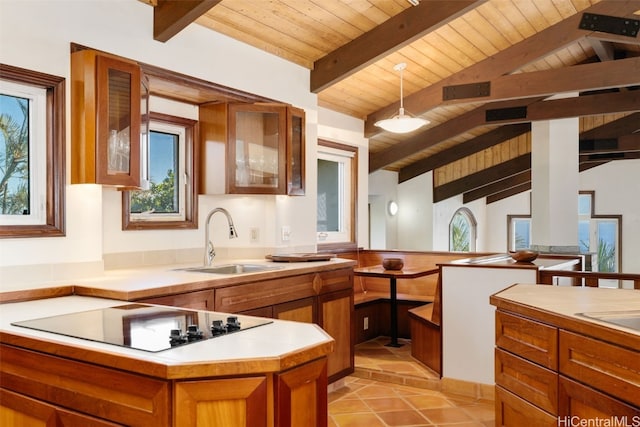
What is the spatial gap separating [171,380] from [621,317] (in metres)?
1.60

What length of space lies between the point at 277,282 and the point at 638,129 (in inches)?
284

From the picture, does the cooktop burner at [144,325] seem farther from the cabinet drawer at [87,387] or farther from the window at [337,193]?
the window at [337,193]

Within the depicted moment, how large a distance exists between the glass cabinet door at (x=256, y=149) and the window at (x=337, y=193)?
1756mm

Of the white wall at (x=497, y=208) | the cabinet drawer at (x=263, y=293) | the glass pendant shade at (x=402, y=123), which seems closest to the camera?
the cabinet drawer at (x=263, y=293)

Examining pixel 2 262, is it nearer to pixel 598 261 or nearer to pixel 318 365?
pixel 318 365

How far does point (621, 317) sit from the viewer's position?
1952 mm

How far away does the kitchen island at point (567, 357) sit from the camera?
1739 mm

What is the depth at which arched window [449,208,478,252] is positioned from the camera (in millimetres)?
10672

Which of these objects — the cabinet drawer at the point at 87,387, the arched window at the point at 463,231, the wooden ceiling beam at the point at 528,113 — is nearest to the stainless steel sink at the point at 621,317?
the cabinet drawer at the point at 87,387

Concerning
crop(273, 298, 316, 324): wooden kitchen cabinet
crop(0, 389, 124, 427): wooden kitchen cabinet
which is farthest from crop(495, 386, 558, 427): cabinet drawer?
crop(0, 389, 124, 427): wooden kitchen cabinet

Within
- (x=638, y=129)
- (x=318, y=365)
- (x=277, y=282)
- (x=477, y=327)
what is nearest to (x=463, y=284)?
(x=477, y=327)

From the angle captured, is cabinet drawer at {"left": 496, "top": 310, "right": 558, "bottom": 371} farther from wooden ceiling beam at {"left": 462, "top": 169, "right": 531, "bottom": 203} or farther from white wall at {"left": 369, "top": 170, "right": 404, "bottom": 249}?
wooden ceiling beam at {"left": 462, "top": 169, "right": 531, "bottom": 203}

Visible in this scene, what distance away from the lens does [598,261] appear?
10.5 m

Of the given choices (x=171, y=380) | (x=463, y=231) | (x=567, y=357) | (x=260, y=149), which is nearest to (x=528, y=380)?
(x=567, y=357)
